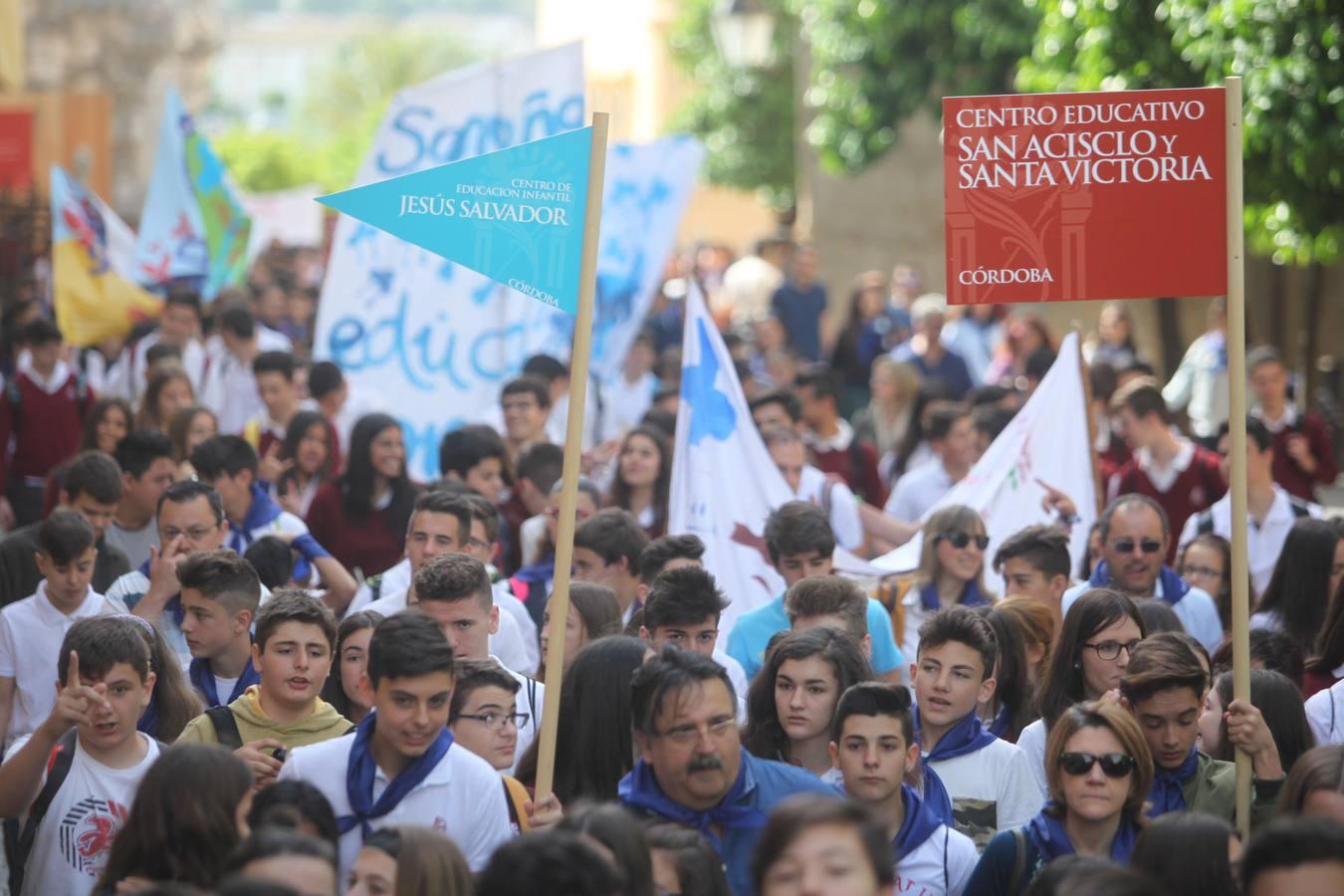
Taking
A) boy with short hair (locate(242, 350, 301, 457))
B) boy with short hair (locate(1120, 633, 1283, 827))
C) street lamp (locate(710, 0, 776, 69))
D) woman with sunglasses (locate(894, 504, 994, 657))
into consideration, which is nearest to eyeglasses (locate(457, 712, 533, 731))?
boy with short hair (locate(1120, 633, 1283, 827))

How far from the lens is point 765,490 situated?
30.8ft

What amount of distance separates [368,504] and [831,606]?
138 inches

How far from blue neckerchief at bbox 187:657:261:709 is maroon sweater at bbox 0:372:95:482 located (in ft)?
20.4

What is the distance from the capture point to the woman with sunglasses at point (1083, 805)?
199 inches

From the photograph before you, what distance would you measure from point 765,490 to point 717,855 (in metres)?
4.61

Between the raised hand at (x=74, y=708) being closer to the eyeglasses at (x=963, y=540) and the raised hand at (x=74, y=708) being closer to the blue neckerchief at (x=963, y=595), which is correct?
the blue neckerchief at (x=963, y=595)

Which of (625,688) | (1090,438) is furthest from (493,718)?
(1090,438)

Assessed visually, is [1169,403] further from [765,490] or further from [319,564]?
[319,564]

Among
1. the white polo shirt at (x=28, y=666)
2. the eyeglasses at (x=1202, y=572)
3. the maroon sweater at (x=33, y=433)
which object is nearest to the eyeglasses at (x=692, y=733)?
the white polo shirt at (x=28, y=666)

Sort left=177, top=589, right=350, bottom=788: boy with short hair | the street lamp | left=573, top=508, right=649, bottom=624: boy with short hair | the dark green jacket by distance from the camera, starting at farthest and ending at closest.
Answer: the street lamp
left=573, top=508, right=649, bottom=624: boy with short hair
left=177, top=589, right=350, bottom=788: boy with short hair
the dark green jacket

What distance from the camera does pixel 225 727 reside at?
5.75 metres

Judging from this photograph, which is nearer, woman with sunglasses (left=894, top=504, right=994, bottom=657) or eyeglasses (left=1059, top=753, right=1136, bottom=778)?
eyeglasses (left=1059, top=753, right=1136, bottom=778)

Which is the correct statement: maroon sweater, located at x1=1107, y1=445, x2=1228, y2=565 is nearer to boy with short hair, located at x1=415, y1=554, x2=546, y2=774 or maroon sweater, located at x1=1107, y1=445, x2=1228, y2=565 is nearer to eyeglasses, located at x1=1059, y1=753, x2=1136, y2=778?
boy with short hair, located at x1=415, y1=554, x2=546, y2=774

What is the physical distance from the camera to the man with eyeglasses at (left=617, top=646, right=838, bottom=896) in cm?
498
